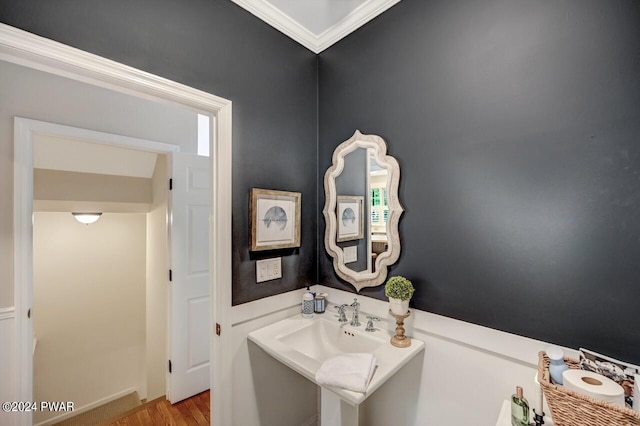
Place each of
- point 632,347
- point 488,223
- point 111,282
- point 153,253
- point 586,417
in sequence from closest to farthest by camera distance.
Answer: point 586,417, point 632,347, point 488,223, point 153,253, point 111,282

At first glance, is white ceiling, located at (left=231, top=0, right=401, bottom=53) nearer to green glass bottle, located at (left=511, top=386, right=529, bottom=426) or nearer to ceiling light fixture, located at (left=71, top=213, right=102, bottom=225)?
green glass bottle, located at (left=511, top=386, right=529, bottom=426)

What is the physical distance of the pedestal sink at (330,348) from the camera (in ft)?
3.72

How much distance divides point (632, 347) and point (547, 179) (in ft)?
2.02

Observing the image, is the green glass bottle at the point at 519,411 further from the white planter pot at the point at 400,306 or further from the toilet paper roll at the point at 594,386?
the white planter pot at the point at 400,306

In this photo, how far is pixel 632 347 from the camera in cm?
89

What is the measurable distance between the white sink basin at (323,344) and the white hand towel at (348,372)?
0.02 meters

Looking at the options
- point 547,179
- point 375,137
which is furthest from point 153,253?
point 547,179

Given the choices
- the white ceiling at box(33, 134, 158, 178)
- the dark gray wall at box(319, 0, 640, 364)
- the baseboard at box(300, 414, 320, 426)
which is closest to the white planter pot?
the dark gray wall at box(319, 0, 640, 364)

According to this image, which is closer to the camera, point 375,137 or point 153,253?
point 375,137

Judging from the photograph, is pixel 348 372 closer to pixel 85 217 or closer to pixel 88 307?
pixel 85 217

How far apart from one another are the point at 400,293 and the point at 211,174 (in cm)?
116

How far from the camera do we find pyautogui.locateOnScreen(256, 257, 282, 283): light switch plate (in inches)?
62.6

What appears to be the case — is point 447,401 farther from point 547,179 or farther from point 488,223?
point 547,179

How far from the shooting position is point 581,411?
741 millimetres
